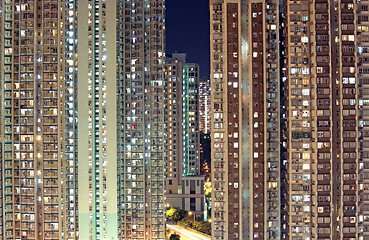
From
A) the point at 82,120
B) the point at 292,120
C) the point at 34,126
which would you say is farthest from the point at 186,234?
the point at 292,120

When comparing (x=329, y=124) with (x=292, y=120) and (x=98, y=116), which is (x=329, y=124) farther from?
(x=98, y=116)

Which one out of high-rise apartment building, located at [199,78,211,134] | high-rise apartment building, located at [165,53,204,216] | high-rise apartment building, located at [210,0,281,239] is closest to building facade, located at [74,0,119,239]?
high-rise apartment building, located at [210,0,281,239]

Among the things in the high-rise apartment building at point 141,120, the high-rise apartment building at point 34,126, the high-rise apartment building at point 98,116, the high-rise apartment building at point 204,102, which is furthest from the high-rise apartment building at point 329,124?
the high-rise apartment building at point 204,102

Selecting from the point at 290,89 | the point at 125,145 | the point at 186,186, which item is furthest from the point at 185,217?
the point at 290,89

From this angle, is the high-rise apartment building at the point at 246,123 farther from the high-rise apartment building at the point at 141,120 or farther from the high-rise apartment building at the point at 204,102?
the high-rise apartment building at the point at 204,102

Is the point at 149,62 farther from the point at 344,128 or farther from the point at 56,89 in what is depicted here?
the point at 344,128

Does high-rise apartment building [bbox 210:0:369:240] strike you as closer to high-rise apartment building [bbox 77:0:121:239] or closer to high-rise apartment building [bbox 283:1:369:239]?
high-rise apartment building [bbox 283:1:369:239]
